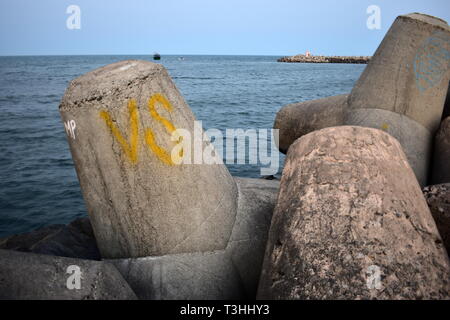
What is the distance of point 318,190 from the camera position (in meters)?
1.98

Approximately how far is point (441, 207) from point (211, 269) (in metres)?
1.43

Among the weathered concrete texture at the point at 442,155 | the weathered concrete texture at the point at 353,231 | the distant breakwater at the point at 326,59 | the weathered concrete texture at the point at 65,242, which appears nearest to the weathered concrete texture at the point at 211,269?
the weathered concrete texture at the point at 353,231

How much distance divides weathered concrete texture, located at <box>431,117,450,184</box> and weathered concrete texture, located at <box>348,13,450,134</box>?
157 millimetres

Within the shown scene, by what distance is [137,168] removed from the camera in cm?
218

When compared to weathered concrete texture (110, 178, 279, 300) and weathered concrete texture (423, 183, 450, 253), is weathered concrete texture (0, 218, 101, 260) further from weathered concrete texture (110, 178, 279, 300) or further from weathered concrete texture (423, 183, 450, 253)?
weathered concrete texture (423, 183, 450, 253)

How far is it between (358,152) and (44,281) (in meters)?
1.71

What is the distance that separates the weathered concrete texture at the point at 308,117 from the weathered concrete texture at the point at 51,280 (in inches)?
124

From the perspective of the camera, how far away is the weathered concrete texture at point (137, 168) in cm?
214

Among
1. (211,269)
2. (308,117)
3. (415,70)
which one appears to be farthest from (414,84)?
(211,269)

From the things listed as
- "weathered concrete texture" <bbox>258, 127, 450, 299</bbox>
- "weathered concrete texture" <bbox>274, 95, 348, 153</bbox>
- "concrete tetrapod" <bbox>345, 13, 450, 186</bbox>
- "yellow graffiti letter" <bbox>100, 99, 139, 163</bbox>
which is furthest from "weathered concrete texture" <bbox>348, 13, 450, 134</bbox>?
"yellow graffiti letter" <bbox>100, 99, 139, 163</bbox>

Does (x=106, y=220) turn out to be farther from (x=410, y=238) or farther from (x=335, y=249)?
→ (x=410, y=238)

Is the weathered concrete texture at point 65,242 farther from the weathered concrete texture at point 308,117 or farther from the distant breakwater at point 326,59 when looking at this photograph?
the distant breakwater at point 326,59

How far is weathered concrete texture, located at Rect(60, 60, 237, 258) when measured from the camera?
2.14m

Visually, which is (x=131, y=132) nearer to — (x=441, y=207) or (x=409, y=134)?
(x=441, y=207)
